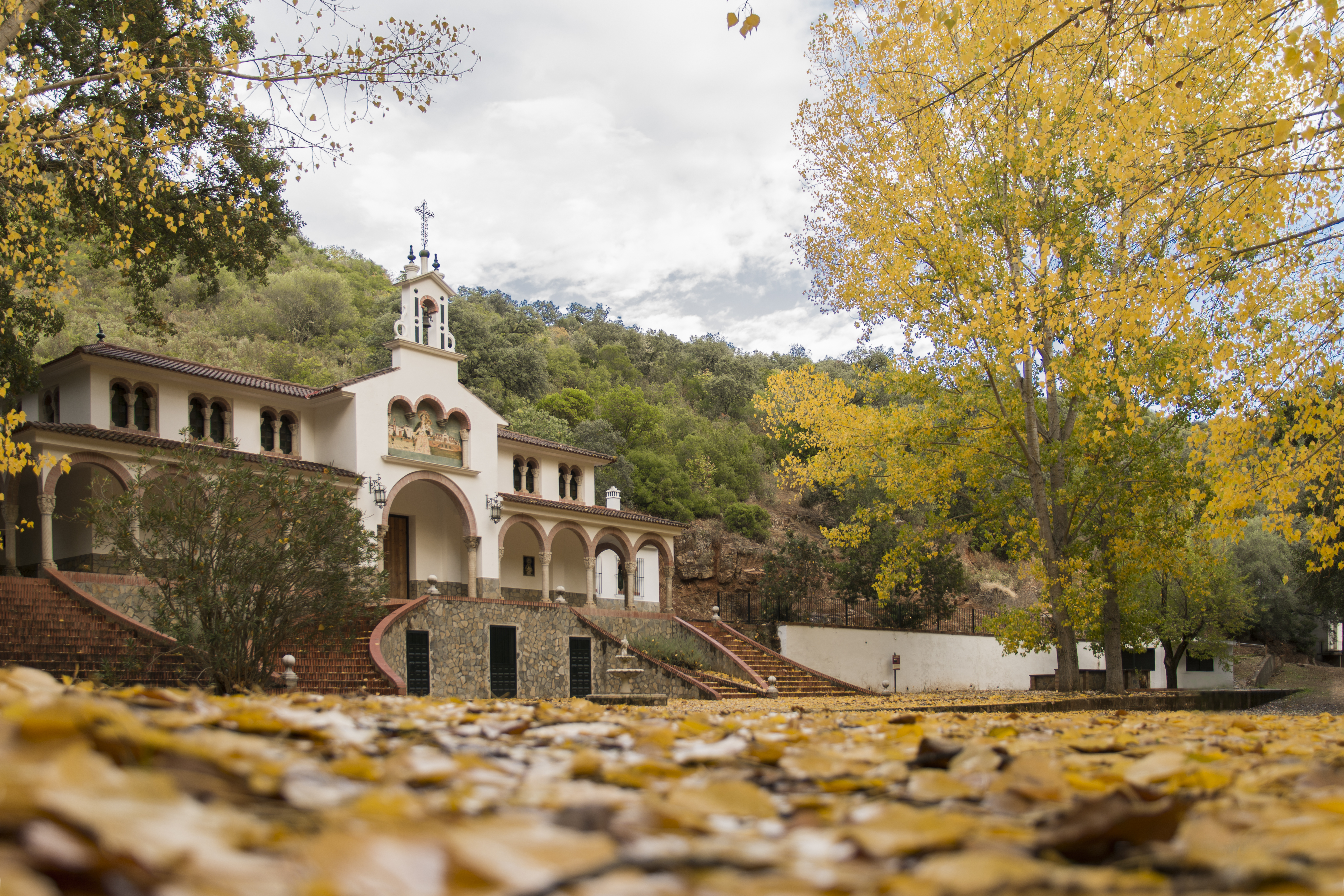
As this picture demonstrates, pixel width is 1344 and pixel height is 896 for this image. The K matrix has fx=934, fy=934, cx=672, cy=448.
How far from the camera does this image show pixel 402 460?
926 inches

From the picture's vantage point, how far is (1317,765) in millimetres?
2414

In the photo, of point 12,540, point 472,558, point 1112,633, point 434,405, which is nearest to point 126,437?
point 12,540

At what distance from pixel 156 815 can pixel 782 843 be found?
87cm

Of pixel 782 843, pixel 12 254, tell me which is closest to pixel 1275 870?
pixel 782 843

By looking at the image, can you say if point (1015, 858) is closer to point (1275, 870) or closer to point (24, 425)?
point (1275, 870)

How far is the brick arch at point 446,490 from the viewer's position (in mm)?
23641

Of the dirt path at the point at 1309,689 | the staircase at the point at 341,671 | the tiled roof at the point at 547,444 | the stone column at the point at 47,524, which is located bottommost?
the dirt path at the point at 1309,689

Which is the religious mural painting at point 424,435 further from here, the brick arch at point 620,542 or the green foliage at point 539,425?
the green foliage at point 539,425

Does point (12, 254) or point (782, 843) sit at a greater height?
point (12, 254)

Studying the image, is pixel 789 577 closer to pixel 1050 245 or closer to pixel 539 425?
pixel 539 425

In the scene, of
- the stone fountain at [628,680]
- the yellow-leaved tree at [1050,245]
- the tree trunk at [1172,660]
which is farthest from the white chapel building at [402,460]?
the tree trunk at [1172,660]

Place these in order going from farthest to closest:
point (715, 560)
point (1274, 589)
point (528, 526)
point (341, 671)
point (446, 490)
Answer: point (715, 560)
point (1274, 589)
point (528, 526)
point (446, 490)
point (341, 671)

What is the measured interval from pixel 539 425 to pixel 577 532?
8.90 m

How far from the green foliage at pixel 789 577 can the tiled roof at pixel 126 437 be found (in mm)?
14044
